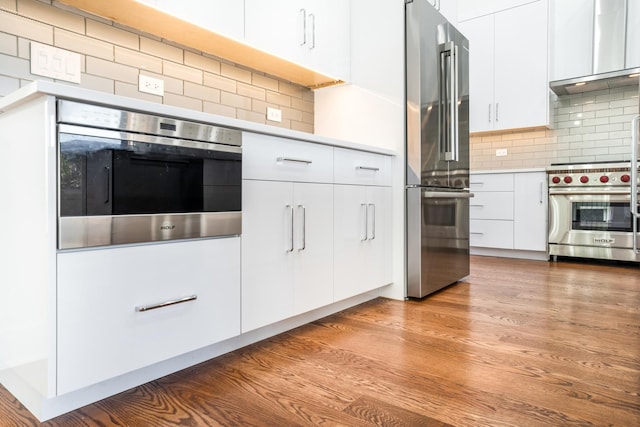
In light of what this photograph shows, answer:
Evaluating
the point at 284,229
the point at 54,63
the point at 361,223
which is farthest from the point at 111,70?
the point at 361,223

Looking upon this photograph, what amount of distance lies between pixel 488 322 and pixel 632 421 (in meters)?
0.89

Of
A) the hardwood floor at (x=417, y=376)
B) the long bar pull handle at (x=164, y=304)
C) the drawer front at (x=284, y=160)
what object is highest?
the drawer front at (x=284, y=160)

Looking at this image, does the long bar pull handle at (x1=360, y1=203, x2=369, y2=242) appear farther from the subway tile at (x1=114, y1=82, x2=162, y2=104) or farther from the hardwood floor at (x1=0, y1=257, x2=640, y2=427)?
the subway tile at (x1=114, y1=82, x2=162, y2=104)

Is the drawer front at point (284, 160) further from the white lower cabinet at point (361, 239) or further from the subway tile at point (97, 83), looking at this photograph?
the subway tile at point (97, 83)

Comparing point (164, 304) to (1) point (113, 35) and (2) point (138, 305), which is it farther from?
(1) point (113, 35)

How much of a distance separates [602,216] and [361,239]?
2.72 meters

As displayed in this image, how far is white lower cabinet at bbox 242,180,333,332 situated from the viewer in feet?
5.15

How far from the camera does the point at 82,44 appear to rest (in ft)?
5.42

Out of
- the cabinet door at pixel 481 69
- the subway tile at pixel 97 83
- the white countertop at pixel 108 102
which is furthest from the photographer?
the cabinet door at pixel 481 69

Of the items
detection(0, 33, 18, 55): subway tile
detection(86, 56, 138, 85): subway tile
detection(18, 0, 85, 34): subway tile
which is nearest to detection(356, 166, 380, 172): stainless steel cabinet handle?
detection(86, 56, 138, 85): subway tile

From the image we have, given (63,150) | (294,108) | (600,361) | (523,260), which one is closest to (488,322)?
(600,361)

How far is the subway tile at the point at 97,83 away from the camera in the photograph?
5.44 ft

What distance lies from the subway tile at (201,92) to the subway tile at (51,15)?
500 mm

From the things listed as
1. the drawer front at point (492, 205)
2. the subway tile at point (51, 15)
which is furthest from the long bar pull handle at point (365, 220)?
the drawer front at point (492, 205)
